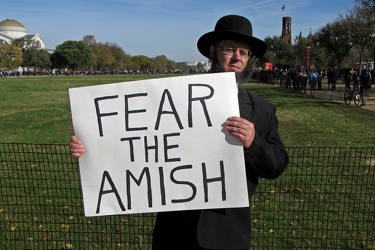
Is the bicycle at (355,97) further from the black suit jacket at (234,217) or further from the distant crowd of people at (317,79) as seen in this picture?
the black suit jacket at (234,217)

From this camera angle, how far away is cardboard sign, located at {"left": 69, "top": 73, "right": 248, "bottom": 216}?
89.5 inches

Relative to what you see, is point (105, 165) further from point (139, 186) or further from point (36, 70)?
point (36, 70)

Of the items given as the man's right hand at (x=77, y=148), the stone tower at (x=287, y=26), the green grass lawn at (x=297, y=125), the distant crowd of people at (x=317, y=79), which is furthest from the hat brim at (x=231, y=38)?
the stone tower at (x=287, y=26)

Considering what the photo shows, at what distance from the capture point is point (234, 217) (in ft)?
7.89

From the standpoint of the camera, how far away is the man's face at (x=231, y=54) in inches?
95.2

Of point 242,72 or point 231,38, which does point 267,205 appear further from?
point 231,38

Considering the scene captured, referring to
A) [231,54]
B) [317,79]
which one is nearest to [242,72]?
[231,54]

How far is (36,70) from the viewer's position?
123125 mm

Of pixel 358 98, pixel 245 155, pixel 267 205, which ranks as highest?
pixel 245 155

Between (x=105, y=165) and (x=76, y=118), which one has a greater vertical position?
(x=76, y=118)

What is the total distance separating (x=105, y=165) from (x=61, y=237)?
3294 mm

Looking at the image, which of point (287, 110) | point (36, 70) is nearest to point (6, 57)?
point (36, 70)

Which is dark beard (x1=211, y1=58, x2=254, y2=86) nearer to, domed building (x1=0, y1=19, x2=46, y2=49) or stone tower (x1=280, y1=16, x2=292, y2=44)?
stone tower (x1=280, y1=16, x2=292, y2=44)

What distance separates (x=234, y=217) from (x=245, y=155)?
435 mm
